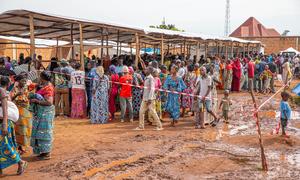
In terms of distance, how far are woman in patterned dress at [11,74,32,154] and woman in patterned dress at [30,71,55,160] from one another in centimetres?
12

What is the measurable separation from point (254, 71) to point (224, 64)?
138cm

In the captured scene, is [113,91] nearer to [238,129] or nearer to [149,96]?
[149,96]

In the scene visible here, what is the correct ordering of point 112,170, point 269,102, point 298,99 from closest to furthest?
point 112,170 → point 298,99 → point 269,102

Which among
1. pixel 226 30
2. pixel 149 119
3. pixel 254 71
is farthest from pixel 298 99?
pixel 226 30

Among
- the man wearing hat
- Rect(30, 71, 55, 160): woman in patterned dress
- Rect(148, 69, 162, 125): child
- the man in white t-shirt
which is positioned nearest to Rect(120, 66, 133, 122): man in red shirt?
Rect(148, 69, 162, 125): child

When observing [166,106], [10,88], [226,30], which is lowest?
[166,106]

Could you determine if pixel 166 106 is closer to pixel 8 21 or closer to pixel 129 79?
pixel 129 79

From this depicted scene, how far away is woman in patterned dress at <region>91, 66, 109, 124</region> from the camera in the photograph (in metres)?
9.45

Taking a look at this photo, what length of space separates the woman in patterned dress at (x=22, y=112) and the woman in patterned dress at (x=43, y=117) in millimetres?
117

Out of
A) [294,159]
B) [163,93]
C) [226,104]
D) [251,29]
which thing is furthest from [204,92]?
[251,29]

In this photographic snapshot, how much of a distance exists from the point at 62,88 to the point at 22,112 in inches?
171

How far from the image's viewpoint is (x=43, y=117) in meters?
6.07

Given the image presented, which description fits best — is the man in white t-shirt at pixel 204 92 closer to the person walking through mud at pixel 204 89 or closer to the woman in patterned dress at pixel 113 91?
the person walking through mud at pixel 204 89

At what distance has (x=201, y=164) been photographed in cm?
A: 616
